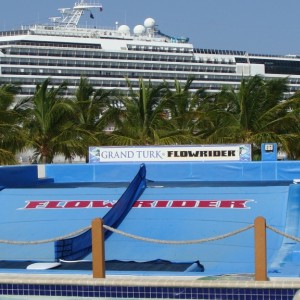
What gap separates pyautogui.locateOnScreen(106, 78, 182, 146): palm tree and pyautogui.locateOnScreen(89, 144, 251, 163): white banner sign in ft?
22.1

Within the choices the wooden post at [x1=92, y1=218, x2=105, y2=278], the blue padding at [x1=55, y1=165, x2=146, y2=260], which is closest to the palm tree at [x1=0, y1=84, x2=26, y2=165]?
the blue padding at [x1=55, y1=165, x2=146, y2=260]

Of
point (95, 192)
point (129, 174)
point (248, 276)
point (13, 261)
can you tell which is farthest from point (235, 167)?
point (248, 276)

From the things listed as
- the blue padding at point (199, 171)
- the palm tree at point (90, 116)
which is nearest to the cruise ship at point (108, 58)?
the palm tree at point (90, 116)

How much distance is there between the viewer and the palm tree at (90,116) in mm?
26656

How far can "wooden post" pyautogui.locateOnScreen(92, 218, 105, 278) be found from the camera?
8.33 meters

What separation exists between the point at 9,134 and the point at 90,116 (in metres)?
3.96

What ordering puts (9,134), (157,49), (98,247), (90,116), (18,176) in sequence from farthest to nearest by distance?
(157,49), (90,116), (9,134), (18,176), (98,247)

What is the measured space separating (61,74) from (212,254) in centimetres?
5760

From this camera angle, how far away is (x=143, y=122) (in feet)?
92.0

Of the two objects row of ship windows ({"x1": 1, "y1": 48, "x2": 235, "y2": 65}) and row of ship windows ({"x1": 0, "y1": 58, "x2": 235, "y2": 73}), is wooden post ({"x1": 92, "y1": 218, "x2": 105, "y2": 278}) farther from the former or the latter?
row of ship windows ({"x1": 1, "y1": 48, "x2": 235, "y2": 65})

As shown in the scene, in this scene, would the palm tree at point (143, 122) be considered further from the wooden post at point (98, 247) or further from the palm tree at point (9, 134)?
the wooden post at point (98, 247)

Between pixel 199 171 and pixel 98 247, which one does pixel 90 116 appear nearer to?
pixel 199 171

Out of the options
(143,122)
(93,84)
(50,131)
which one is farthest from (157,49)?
(50,131)

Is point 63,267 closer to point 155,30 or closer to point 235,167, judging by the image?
point 235,167
